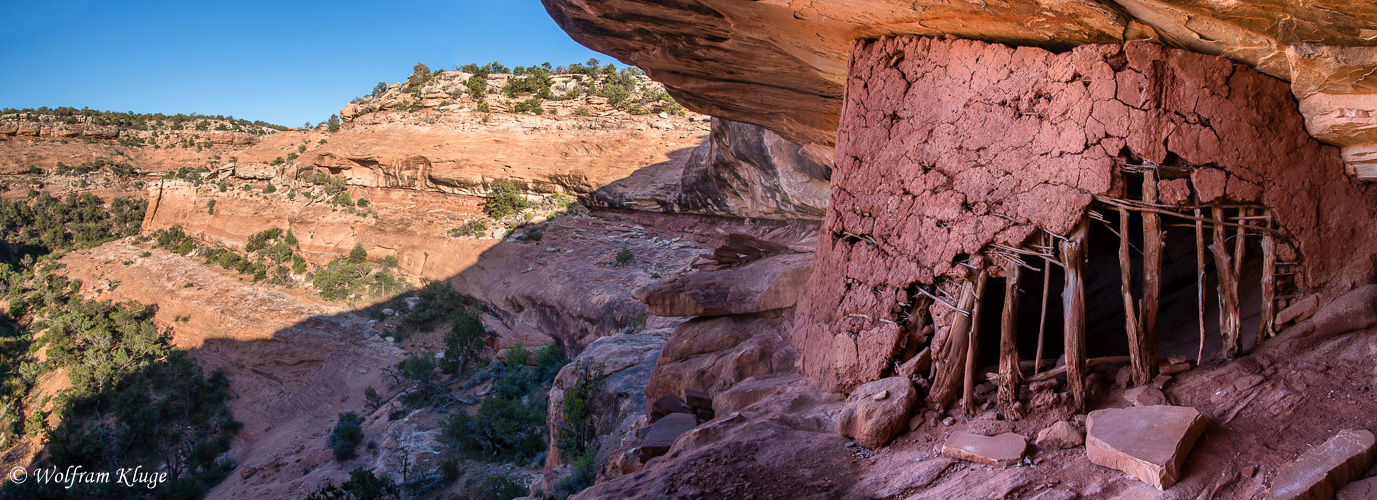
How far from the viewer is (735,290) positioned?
6.83m

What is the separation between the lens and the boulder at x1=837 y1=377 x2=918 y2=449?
380cm

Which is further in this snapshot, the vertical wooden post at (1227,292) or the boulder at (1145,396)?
the vertical wooden post at (1227,292)

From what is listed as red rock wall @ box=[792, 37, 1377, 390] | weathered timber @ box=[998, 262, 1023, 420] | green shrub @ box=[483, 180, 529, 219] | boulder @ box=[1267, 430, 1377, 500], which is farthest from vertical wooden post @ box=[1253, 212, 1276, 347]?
green shrub @ box=[483, 180, 529, 219]

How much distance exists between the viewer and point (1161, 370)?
3.63 m

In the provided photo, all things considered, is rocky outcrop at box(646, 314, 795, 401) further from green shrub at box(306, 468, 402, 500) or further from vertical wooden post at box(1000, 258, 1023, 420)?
green shrub at box(306, 468, 402, 500)

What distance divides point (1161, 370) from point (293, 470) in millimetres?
12908

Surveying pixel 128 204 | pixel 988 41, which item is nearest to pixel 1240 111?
pixel 988 41

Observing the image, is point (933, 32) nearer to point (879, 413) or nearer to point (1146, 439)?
point (879, 413)

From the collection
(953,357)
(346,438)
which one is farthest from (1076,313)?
(346,438)

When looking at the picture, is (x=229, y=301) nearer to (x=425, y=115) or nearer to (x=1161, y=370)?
(x=425, y=115)

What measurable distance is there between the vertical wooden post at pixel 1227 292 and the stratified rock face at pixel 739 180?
5378mm

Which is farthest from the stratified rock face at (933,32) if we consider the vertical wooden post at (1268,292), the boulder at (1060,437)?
the boulder at (1060,437)

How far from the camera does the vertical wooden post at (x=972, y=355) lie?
3.83 metres

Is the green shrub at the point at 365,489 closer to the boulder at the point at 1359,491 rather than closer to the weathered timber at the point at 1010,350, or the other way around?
the weathered timber at the point at 1010,350
